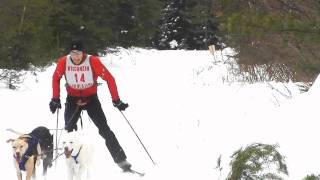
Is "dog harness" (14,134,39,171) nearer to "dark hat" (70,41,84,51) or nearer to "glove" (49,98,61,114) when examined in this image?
"glove" (49,98,61,114)

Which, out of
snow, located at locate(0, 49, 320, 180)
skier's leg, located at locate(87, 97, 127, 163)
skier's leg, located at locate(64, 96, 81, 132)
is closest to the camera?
snow, located at locate(0, 49, 320, 180)

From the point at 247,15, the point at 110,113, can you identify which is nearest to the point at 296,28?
the point at 247,15

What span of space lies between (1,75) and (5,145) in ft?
19.6

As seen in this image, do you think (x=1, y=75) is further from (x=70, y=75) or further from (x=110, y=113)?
(x=70, y=75)

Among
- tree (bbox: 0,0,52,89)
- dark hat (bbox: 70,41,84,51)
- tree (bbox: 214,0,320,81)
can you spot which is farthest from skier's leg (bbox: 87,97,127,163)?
tree (bbox: 0,0,52,89)

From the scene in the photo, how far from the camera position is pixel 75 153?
6664 millimetres

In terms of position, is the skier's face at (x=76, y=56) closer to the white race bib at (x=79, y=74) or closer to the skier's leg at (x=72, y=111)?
the white race bib at (x=79, y=74)

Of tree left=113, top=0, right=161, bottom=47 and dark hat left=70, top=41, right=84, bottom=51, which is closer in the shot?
dark hat left=70, top=41, right=84, bottom=51

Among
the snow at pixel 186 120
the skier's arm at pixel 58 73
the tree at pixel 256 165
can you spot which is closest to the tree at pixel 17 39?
the snow at pixel 186 120

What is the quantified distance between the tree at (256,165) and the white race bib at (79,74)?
3.88 m

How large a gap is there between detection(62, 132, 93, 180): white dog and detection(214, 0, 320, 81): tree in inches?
→ 95.0

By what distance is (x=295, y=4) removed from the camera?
24.1 ft

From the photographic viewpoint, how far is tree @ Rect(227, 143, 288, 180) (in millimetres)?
3525

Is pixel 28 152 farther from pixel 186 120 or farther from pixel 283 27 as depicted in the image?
pixel 186 120
